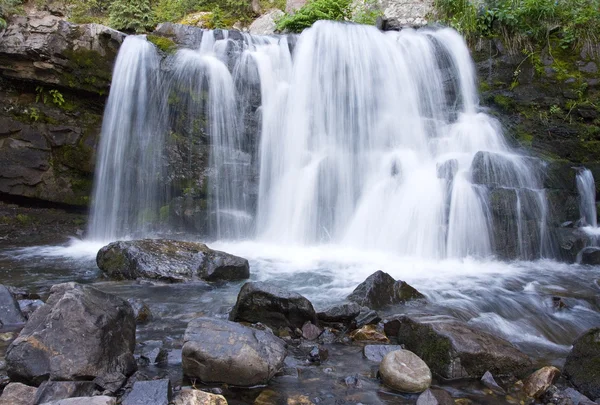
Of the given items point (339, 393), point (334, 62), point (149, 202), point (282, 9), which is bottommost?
point (339, 393)

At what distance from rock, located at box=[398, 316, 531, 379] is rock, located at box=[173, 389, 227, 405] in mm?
1951

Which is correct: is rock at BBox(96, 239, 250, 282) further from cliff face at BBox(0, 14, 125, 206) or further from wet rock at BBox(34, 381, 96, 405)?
cliff face at BBox(0, 14, 125, 206)

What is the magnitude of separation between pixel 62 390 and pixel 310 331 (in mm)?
2405

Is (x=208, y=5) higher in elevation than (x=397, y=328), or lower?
higher

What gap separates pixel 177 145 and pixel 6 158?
404cm

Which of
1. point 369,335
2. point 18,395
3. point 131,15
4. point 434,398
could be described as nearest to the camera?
point 18,395

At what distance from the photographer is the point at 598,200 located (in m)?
9.45

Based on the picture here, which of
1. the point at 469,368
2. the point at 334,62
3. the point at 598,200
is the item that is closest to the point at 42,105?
the point at 334,62

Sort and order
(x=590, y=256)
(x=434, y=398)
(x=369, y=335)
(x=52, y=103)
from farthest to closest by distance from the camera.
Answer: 1. (x=52, y=103)
2. (x=590, y=256)
3. (x=369, y=335)
4. (x=434, y=398)

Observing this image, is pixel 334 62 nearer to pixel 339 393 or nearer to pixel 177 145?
pixel 177 145

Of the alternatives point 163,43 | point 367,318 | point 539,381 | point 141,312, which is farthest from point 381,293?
point 163,43

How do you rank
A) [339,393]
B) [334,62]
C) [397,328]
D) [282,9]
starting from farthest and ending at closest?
[282,9], [334,62], [397,328], [339,393]

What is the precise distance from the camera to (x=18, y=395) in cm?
308

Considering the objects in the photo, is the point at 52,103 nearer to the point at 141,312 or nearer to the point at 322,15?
the point at 141,312
